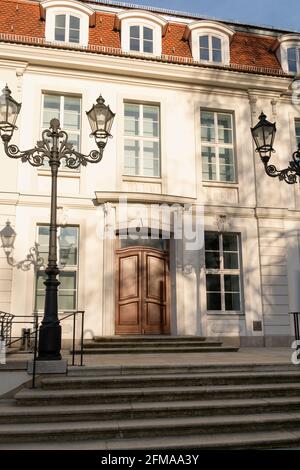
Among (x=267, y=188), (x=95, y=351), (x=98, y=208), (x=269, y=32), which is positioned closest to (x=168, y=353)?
(x=95, y=351)

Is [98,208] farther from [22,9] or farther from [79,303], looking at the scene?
[22,9]

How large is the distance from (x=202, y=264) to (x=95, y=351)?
393cm

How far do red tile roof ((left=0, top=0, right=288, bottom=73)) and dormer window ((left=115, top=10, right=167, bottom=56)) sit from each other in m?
0.25

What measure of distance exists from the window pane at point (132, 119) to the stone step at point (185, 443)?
898 centimetres

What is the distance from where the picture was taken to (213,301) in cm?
1204

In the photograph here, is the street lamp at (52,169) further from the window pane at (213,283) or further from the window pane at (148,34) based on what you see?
the window pane at (148,34)

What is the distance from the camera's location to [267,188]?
12.9m

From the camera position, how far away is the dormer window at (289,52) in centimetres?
1405

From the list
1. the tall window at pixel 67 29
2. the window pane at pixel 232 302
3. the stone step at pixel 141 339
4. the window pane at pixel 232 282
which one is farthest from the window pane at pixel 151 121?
the stone step at pixel 141 339

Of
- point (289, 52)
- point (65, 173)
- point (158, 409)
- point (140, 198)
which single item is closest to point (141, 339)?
point (140, 198)

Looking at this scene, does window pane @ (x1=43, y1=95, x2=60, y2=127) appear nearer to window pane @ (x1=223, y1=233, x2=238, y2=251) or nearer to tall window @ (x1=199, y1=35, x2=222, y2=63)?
tall window @ (x1=199, y1=35, x2=222, y2=63)

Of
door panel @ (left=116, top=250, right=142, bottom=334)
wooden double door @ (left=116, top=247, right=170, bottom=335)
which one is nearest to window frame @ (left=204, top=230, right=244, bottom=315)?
wooden double door @ (left=116, top=247, right=170, bottom=335)

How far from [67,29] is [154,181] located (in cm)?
498

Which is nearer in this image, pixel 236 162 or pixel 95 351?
pixel 95 351
